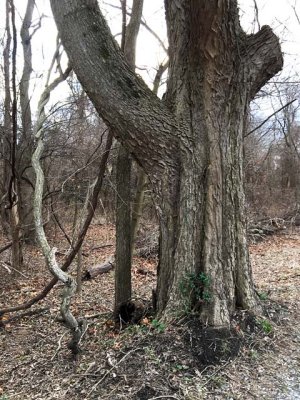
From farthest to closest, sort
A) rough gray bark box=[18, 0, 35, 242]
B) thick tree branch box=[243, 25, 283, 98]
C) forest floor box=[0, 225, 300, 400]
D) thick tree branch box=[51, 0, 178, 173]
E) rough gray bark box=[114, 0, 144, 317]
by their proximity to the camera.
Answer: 1. rough gray bark box=[18, 0, 35, 242]
2. rough gray bark box=[114, 0, 144, 317]
3. thick tree branch box=[243, 25, 283, 98]
4. thick tree branch box=[51, 0, 178, 173]
5. forest floor box=[0, 225, 300, 400]

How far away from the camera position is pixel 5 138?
7.65 meters

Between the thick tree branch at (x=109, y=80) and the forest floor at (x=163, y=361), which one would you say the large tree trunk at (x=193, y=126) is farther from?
the forest floor at (x=163, y=361)

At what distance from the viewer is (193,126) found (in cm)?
392

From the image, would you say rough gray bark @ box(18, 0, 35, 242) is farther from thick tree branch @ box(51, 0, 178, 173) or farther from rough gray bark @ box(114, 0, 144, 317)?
thick tree branch @ box(51, 0, 178, 173)

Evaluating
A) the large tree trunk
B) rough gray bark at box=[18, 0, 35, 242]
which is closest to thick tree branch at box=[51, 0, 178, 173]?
the large tree trunk

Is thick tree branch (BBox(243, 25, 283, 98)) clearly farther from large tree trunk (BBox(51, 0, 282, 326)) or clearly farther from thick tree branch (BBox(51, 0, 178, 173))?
thick tree branch (BBox(51, 0, 178, 173))

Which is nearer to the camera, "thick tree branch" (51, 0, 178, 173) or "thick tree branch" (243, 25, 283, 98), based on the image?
"thick tree branch" (51, 0, 178, 173)

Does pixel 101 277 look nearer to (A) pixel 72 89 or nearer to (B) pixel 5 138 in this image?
(B) pixel 5 138

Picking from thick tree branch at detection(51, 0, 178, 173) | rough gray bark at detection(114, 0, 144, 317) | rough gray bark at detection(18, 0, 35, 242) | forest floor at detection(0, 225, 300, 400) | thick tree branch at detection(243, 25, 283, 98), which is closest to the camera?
forest floor at detection(0, 225, 300, 400)

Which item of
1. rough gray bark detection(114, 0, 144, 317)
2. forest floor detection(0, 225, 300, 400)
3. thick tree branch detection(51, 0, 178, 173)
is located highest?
thick tree branch detection(51, 0, 178, 173)

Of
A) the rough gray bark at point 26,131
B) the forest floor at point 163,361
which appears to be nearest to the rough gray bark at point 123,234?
the forest floor at point 163,361

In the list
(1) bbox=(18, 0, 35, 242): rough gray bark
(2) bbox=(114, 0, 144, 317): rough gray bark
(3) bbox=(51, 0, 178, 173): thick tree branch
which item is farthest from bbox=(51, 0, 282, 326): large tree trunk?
(1) bbox=(18, 0, 35, 242): rough gray bark

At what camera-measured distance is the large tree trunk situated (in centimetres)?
365

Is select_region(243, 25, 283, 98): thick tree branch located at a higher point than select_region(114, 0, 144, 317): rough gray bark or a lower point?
higher
